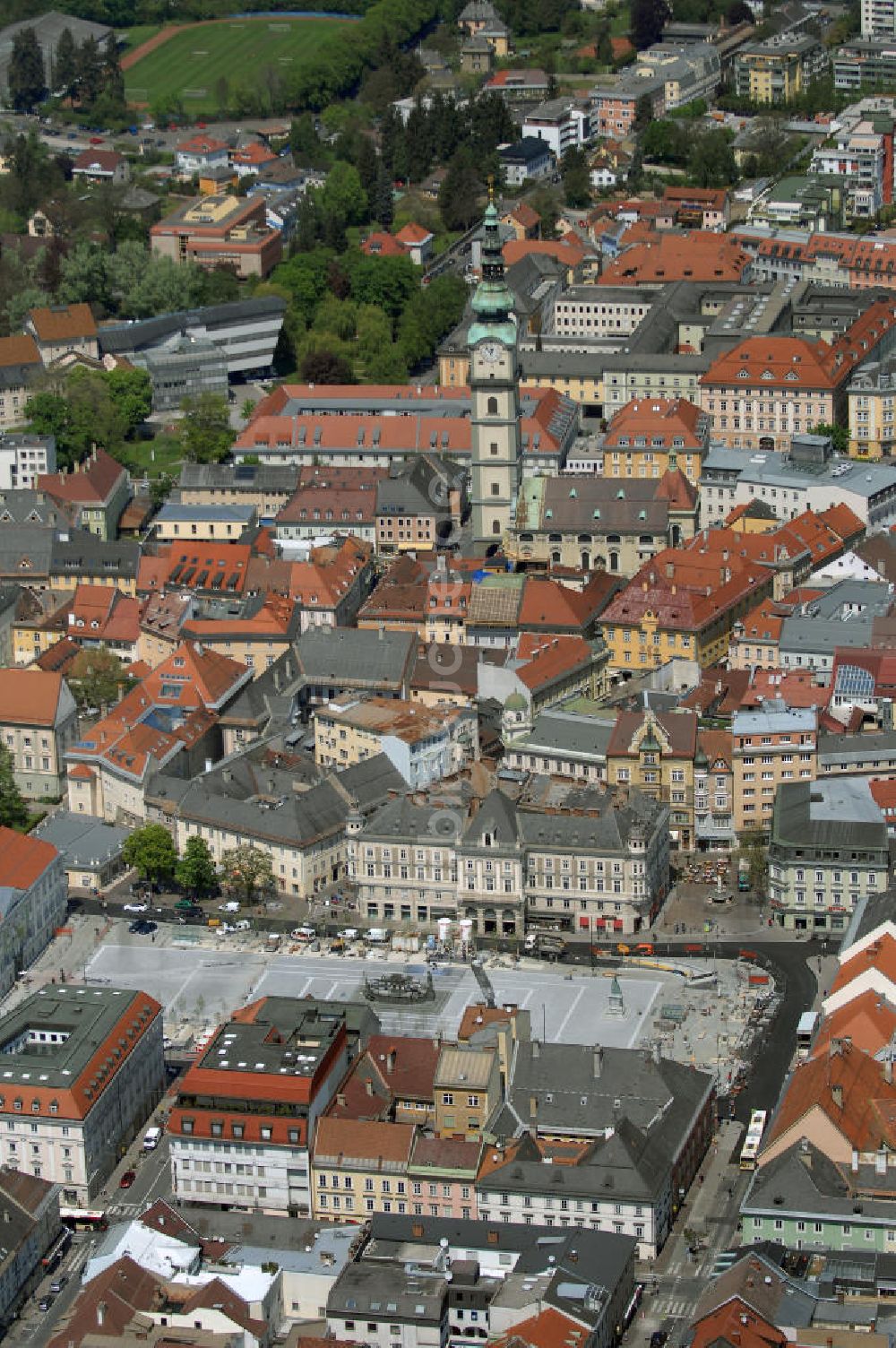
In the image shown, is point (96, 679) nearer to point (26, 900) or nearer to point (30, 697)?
point (30, 697)

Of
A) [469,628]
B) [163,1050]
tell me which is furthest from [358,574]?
[163,1050]

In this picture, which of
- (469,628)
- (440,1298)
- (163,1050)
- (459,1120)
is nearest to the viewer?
(440,1298)

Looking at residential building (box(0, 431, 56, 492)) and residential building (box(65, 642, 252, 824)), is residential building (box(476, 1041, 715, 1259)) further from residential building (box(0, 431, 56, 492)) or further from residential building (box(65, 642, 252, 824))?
residential building (box(0, 431, 56, 492))

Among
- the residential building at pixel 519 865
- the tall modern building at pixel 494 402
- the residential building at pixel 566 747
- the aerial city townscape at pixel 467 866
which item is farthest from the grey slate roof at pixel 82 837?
the tall modern building at pixel 494 402

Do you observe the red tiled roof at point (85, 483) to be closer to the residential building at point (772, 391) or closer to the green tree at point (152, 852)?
the residential building at point (772, 391)

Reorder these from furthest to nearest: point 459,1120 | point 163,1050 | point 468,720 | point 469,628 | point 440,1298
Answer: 1. point 469,628
2. point 468,720
3. point 163,1050
4. point 459,1120
5. point 440,1298

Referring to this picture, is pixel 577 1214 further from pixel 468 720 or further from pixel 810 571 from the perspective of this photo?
pixel 810 571
